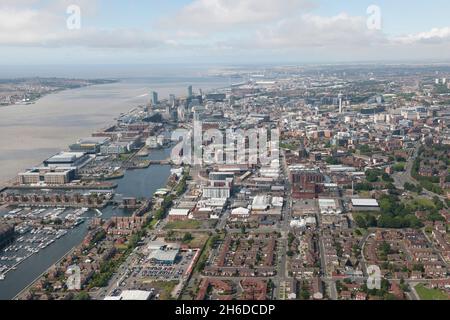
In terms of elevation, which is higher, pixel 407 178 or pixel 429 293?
pixel 407 178

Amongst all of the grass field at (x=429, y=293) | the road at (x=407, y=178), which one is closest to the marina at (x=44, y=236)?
the grass field at (x=429, y=293)

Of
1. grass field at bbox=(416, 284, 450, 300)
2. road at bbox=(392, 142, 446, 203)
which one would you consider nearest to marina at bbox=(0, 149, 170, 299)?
grass field at bbox=(416, 284, 450, 300)

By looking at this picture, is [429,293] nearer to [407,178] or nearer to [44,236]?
[44,236]

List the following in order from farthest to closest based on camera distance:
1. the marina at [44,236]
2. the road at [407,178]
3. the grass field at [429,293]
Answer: the road at [407,178] → the marina at [44,236] → the grass field at [429,293]

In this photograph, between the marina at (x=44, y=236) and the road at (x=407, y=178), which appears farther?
the road at (x=407, y=178)

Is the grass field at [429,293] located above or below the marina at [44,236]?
below

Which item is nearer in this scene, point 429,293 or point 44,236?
point 429,293

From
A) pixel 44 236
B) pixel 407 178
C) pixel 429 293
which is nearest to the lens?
pixel 429 293

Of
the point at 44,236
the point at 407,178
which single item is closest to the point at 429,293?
the point at 44,236

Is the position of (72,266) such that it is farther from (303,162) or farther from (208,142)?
(208,142)

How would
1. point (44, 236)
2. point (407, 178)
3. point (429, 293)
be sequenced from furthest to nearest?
point (407, 178) → point (44, 236) → point (429, 293)

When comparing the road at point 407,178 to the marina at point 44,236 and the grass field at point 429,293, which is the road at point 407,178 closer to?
the grass field at point 429,293
